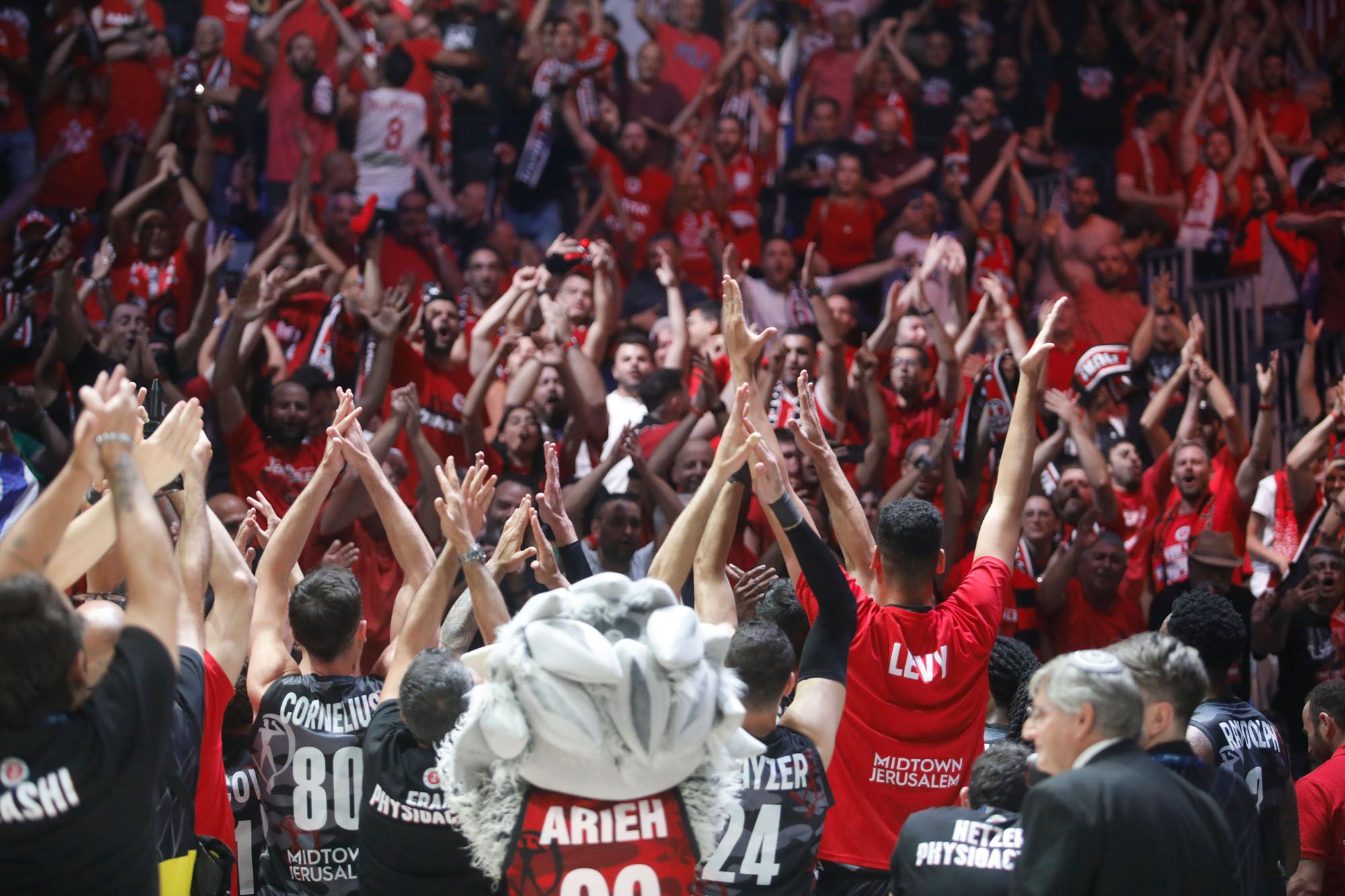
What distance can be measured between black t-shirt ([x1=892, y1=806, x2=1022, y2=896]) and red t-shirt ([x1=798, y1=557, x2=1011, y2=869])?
2.58 ft

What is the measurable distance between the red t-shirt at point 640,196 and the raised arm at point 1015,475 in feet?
23.5

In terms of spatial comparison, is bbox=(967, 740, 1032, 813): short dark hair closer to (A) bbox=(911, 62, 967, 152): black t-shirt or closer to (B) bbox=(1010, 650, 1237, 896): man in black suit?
(B) bbox=(1010, 650, 1237, 896): man in black suit

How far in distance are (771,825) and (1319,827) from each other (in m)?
2.42

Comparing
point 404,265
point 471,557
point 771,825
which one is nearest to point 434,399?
point 404,265

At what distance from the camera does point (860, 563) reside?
4.52 m

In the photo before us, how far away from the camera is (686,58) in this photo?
12539 mm

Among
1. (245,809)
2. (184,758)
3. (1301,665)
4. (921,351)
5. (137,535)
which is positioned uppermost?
(137,535)

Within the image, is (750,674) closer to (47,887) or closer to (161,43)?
(47,887)

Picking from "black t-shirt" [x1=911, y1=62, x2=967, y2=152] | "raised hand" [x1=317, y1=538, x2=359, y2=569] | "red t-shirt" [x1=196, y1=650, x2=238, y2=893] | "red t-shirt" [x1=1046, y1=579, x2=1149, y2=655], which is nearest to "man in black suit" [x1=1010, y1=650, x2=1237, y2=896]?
"red t-shirt" [x1=196, y1=650, x2=238, y2=893]

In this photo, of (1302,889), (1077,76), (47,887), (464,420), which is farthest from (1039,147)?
(47,887)

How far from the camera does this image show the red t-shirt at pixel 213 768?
3930 millimetres

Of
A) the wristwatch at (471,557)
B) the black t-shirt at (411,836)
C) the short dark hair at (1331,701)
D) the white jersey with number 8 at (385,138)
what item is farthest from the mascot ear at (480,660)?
the white jersey with number 8 at (385,138)

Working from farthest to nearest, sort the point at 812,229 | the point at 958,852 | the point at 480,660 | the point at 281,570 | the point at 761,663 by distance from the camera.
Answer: the point at 812,229 < the point at 281,570 < the point at 761,663 < the point at 958,852 < the point at 480,660

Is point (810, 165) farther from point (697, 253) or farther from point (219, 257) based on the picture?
point (219, 257)
